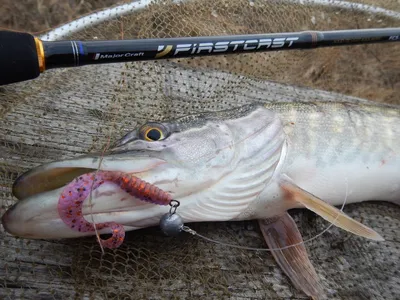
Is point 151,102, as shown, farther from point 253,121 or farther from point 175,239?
point 175,239

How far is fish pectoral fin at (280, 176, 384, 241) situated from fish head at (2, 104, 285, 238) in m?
0.11

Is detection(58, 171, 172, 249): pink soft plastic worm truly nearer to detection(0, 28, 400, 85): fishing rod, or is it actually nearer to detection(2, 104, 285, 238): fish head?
detection(2, 104, 285, 238): fish head

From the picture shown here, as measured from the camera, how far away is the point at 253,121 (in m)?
1.66

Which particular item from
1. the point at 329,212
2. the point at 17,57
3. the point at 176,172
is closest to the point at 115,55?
the point at 17,57

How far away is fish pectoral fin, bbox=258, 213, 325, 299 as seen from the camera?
146 cm

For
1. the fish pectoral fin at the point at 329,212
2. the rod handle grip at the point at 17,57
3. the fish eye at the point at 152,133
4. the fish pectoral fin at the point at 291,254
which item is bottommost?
the fish pectoral fin at the point at 291,254

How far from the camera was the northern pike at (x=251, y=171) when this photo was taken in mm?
1228

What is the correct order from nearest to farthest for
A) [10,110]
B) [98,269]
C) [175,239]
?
[98,269] → [175,239] → [10,110]

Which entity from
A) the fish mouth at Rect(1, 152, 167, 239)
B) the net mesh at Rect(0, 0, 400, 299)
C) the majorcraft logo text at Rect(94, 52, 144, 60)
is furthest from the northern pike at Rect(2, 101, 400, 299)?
the majorcraft logo text at Rect(94, 52, 144, 60)

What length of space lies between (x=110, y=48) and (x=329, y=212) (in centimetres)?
89

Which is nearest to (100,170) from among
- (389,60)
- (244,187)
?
(244,187)

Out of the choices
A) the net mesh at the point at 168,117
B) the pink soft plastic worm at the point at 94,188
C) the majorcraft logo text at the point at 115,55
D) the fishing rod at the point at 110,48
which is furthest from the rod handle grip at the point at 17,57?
the net mesh at the point at 168,117

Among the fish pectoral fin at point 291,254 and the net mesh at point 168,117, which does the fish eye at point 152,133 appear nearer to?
the net mesh at point 168,117

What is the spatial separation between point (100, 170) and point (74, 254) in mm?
304
